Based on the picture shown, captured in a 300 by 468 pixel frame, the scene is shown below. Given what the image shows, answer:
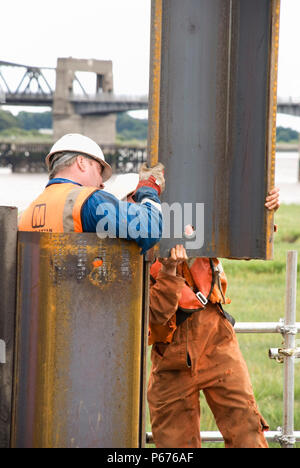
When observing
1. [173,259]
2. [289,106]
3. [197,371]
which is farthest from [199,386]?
[289,106]

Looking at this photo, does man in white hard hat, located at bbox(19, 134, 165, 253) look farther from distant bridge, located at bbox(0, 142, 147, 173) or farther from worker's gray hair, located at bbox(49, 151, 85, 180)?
distant bridge, located at bbox(0, 142, 147, 173)

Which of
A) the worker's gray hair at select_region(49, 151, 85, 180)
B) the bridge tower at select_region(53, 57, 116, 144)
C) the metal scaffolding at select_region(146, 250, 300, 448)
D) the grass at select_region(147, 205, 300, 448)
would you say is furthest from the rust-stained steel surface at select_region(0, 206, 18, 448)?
the bridge tower at select_region(53, 57, 116, 144)

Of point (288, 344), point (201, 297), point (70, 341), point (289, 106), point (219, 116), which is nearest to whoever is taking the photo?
point (70, 341)

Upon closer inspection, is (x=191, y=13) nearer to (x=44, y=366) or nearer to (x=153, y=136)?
(x=153, y=136)

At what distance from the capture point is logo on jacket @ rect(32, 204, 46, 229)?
3562 millimetres

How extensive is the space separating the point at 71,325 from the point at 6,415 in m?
0.50

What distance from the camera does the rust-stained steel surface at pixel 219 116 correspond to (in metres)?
4.01

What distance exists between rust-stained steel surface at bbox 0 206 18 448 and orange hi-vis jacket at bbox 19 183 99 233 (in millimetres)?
272

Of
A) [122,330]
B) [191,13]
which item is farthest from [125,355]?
[191,13]

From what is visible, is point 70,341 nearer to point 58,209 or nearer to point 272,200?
point 58,209

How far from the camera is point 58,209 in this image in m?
3.49

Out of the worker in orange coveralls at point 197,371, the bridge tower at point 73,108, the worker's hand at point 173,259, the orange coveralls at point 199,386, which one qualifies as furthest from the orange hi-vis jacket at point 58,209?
the bridge tower at point 73,108

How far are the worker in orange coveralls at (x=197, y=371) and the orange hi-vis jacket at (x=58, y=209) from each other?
838mm

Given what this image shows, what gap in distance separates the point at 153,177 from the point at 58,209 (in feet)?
1.94
